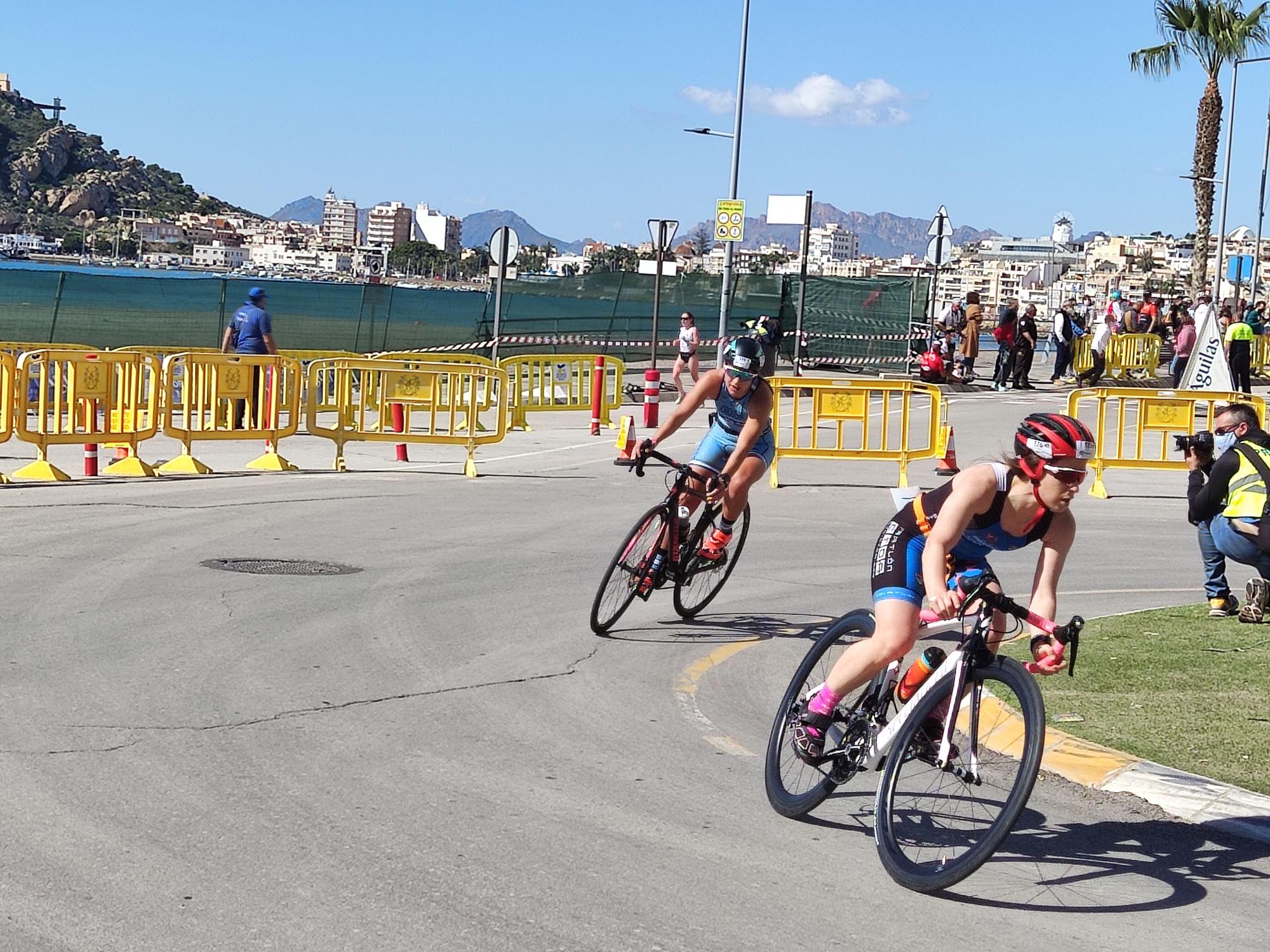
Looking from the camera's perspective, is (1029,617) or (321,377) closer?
(1029,617)

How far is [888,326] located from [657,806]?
36.1 metres

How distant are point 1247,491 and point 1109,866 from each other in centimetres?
546

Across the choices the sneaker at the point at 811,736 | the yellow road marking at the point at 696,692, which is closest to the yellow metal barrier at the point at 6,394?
the yellow road marking at the point at 696,692

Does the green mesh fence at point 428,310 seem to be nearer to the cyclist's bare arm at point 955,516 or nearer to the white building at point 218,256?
the cyclist's bare arm at point 955,516

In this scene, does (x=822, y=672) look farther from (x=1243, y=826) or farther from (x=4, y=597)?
(x=4, y=597)

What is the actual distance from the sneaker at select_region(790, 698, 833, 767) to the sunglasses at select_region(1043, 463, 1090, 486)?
129 cm

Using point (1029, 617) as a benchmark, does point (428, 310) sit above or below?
above

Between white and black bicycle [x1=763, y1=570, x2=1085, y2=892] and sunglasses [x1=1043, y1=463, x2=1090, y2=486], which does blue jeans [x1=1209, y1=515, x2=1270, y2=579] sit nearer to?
white and black bicycle [x1=763, y1=570, x2=1085, y2=892]

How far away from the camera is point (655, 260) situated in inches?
1323

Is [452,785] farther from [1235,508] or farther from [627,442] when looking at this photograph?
[627,442]

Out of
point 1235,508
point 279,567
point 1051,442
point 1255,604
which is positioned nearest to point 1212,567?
point 1255,604

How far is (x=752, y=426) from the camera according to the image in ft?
33.9

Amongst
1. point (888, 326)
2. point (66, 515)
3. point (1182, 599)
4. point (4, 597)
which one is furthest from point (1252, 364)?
point (4, 597)

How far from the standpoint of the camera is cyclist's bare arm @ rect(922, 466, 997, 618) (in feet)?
18.5
